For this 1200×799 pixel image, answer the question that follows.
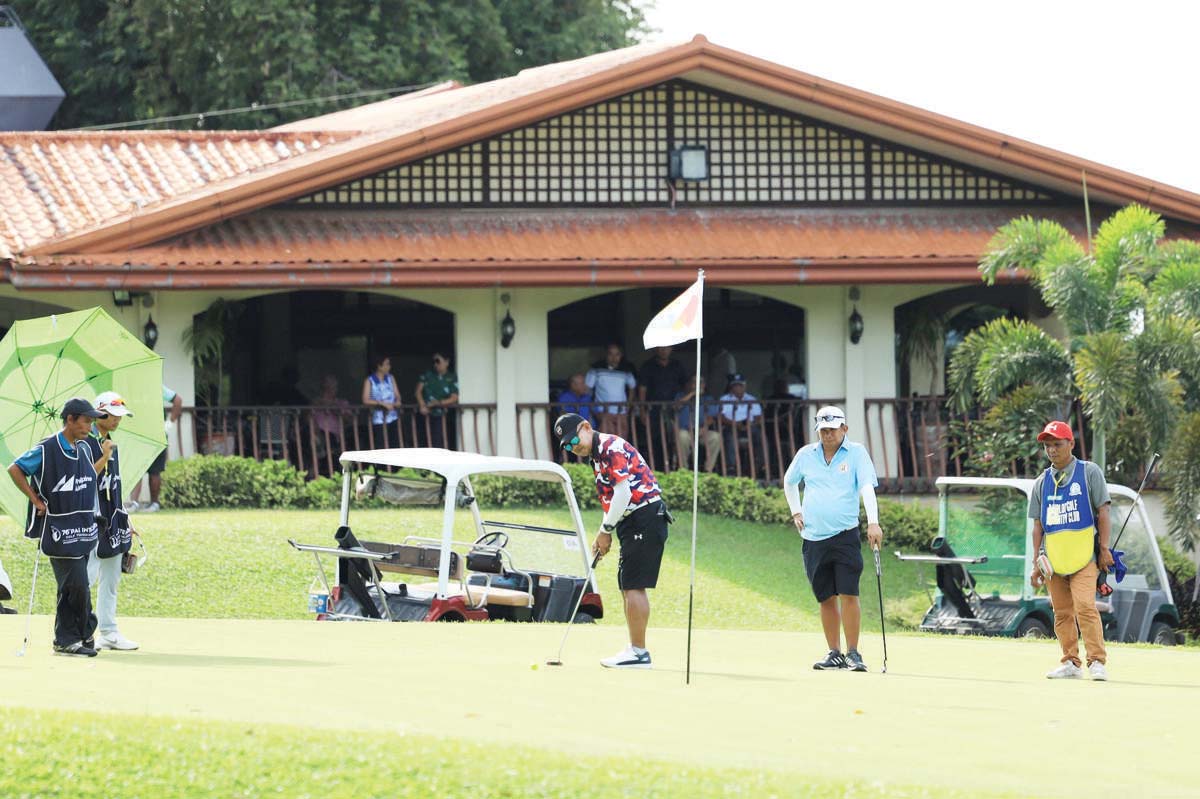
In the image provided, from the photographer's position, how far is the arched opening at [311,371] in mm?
21531

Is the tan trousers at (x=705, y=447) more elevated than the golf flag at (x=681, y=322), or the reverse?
the golf flag at (x=681, y=322)

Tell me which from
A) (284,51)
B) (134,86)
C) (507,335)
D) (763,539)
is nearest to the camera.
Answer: (763,539)

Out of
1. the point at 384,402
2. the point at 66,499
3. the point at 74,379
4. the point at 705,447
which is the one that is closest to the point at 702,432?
the point at 705,447

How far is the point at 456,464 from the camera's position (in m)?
14.1

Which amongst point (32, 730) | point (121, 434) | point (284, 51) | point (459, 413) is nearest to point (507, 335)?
point (459, 413)

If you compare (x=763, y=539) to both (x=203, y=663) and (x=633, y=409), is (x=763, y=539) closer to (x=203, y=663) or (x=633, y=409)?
(x=633, y=409)

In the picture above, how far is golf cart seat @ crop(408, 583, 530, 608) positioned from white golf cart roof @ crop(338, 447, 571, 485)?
0.78 metres

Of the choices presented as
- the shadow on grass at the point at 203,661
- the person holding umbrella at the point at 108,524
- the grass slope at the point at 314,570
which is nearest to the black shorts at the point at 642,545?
the shadow on grass at the point at 203,661

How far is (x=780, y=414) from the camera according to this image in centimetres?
2305

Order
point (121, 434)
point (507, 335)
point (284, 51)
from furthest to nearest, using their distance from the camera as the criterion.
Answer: point (284, 51), point (507, 335), point (121, 434)

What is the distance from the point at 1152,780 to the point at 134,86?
35780mm

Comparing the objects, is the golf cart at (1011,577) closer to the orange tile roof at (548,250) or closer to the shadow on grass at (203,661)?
the orange tile roof at (548,250)

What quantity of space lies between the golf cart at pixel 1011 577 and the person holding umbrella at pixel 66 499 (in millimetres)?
6779

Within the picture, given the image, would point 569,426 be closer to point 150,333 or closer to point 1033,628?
point 1033,628
